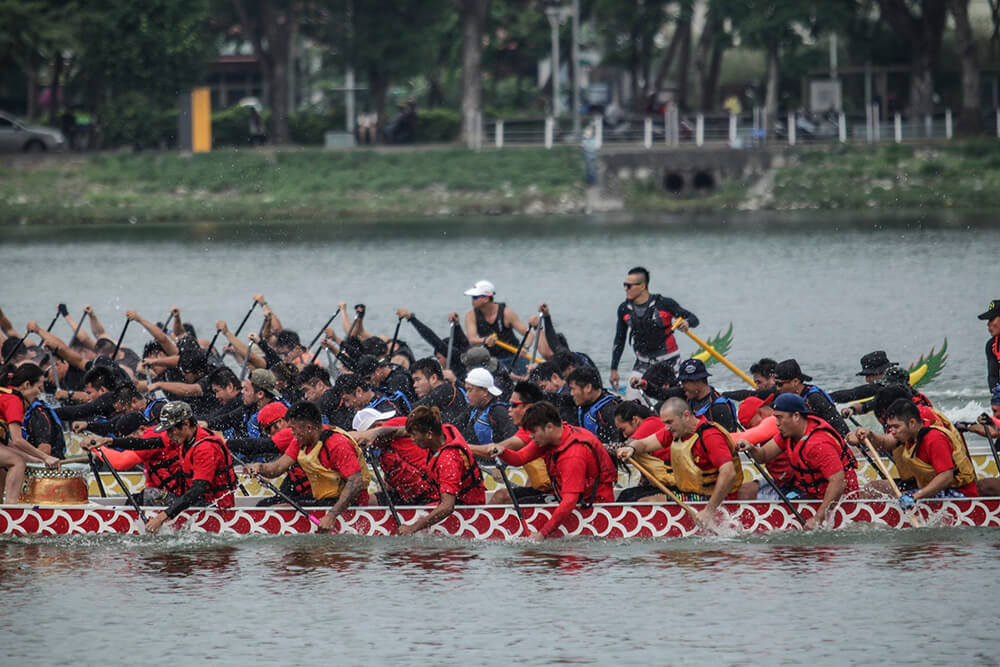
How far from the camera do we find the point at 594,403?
578 inches

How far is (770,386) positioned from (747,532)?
1.91 m

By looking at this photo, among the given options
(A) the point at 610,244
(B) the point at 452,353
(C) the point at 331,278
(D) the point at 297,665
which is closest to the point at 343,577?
(D) the point at 297,665

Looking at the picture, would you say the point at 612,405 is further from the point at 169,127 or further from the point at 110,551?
the point at 169,127

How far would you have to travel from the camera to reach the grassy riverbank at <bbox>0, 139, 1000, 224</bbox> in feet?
159

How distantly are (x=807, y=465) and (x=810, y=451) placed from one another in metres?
0.16

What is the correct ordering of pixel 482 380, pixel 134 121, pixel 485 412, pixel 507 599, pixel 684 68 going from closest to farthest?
1. pixel 507 599
2. pixel 482 380
3. pixel 485 412
4. pixel 134 121
5. pixel 684 68

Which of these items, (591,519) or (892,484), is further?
(892,484)

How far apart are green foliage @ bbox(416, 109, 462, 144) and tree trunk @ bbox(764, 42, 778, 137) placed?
1057 centimetres

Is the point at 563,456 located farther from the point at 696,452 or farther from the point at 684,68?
the point at 684,68

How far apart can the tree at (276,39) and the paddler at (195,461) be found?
42988 millimetres

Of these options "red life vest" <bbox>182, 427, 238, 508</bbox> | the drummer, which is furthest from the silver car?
"red life vest" <bbox>182, 427, 238, 508</bbox>

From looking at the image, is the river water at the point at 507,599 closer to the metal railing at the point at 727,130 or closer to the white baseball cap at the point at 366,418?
the white baseball cap at the point at 366,418

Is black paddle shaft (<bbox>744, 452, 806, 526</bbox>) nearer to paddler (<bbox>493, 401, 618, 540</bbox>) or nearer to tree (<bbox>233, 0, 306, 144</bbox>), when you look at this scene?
paddler (<bbox>493, 401, 618, 540</bbox>)

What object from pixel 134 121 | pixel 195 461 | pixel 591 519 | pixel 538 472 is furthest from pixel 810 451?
pixel 134 121
